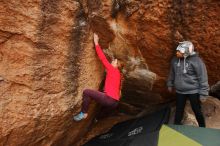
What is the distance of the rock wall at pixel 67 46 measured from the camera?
17.2 ft

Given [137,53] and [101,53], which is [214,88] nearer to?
[137,53]

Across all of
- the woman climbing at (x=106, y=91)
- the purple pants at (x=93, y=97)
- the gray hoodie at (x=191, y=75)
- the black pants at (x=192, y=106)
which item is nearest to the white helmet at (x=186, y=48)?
the gray hoodie at (x=191, y=75)

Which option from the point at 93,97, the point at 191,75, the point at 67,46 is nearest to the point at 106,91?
the point at 93,97

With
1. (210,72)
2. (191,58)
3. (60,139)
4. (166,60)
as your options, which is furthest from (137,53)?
(60,139)

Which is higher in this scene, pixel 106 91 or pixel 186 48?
pixel 186 48

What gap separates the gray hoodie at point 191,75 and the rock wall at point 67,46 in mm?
298

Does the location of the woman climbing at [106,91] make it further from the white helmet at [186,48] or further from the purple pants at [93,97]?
the white helmet at [186,48]

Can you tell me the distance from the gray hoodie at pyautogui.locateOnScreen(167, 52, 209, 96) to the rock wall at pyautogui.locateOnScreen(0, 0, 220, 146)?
0.30 metres

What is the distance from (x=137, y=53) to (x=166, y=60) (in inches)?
18.7

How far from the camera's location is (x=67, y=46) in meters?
5.56

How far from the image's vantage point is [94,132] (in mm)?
7500

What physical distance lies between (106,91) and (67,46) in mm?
952

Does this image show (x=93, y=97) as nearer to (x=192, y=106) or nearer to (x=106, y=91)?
(x=106, y=91)

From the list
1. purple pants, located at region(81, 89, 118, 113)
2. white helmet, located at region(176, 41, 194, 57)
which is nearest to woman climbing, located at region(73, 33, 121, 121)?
purple pants, located at region(81, 89, 118, 113)
